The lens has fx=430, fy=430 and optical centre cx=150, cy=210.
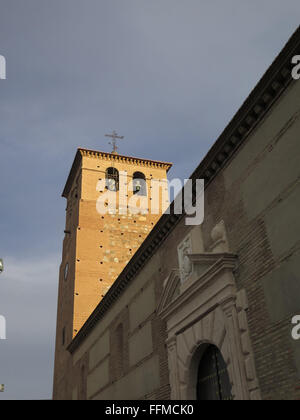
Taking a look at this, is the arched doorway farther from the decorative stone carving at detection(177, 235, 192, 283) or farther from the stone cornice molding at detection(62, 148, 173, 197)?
the stone cornice molding at detection(62, 148, 173, 197)

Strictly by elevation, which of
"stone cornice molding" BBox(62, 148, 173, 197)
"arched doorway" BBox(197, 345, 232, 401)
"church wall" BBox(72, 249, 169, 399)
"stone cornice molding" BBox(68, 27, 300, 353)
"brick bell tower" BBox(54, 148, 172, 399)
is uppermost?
"stone cornice molding" BBox(62, 148, 173, 197)

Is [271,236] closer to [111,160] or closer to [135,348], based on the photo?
[135,348]

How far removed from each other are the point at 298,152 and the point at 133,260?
764cm

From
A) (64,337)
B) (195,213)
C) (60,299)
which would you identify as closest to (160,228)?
(195,213)

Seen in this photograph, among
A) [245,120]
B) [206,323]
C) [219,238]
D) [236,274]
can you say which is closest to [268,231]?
[236,274]

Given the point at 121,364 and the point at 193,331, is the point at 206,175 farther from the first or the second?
the point at 121,364

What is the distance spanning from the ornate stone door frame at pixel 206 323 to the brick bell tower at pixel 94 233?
41.1 ft

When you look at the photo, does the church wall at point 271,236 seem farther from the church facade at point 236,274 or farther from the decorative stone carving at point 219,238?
the decorative stone carving at point 219,238

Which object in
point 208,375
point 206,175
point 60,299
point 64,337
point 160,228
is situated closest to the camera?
point 208,375

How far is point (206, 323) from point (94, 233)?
16034mm

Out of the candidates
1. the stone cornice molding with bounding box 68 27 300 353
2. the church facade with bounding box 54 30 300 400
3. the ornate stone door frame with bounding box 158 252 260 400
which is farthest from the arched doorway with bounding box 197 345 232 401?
the stone cornice molding with bounding box 68 27 300 353

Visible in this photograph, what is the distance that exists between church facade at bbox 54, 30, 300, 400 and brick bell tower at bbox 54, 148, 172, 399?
34.2 ft

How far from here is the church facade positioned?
6750 mm
